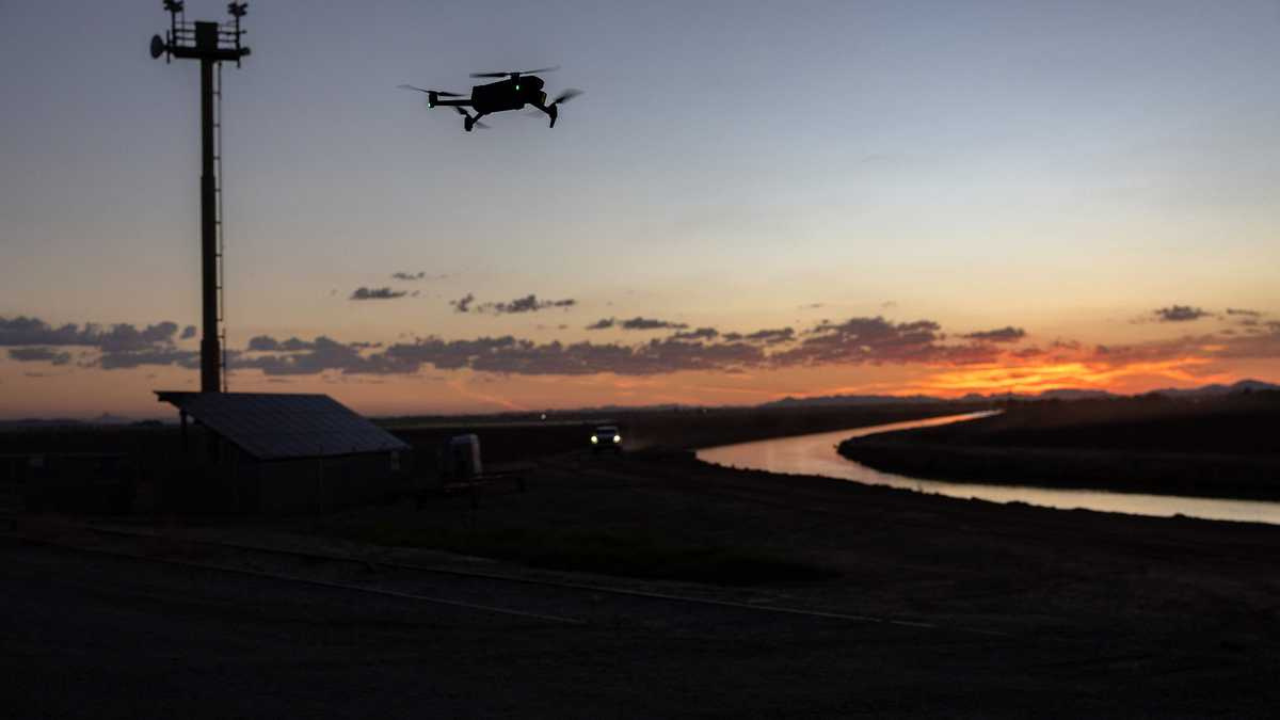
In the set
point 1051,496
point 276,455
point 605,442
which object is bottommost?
point 1051,496

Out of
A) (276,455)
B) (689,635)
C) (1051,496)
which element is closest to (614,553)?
(689,635)

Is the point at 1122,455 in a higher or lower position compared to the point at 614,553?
lower

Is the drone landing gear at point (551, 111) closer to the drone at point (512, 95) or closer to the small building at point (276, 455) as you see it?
the drone at point (512, 95)

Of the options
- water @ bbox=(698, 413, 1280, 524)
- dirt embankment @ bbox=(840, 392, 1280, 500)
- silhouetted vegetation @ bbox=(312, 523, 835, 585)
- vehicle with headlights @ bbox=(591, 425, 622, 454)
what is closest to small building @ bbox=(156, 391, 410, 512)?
silhouetted vegetation @ bbox=(312, 523, 835, 585)

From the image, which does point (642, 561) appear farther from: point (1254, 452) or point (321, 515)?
point (1254, 452)

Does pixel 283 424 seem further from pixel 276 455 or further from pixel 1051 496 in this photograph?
pixel 1051 496

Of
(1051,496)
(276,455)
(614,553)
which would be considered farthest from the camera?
(1051,496)

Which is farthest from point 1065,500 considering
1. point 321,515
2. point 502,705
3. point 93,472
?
point 502,705
